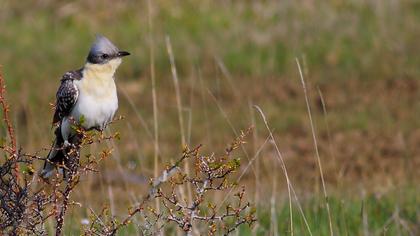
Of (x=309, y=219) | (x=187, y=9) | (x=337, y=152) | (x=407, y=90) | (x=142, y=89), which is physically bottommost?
(x=309, y=219)

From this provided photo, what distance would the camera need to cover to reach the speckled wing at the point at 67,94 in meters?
5.16

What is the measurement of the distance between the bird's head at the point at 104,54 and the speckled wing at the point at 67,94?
0.14m

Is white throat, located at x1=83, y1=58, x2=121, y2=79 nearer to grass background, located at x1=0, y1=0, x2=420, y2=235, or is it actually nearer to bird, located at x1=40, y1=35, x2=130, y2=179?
bird, located at x1=40, y1=35, x2=130, y2=179

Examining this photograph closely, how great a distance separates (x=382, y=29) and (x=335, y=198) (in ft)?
19.5

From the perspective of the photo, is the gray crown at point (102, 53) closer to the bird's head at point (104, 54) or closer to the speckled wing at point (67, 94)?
the bird's head at point (104, 54)

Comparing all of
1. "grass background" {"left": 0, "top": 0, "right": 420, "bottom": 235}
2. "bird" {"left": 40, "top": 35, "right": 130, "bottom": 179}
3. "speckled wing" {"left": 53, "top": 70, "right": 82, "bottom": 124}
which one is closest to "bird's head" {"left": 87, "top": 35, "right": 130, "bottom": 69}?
"bird" {"left": 40, "top": 35, "right": 130, "bottom": 179}

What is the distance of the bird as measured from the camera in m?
5.11

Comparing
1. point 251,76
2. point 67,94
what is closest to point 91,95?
point 67,94

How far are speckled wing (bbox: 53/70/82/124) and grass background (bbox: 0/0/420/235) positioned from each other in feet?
8.32

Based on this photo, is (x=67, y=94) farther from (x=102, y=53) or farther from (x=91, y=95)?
(x=102, y=53)

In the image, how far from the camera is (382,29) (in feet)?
40.9

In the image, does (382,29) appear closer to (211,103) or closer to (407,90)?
(407,90)

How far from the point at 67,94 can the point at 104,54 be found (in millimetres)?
260

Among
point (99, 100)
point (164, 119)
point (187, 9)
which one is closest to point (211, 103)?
point (164, 119)
